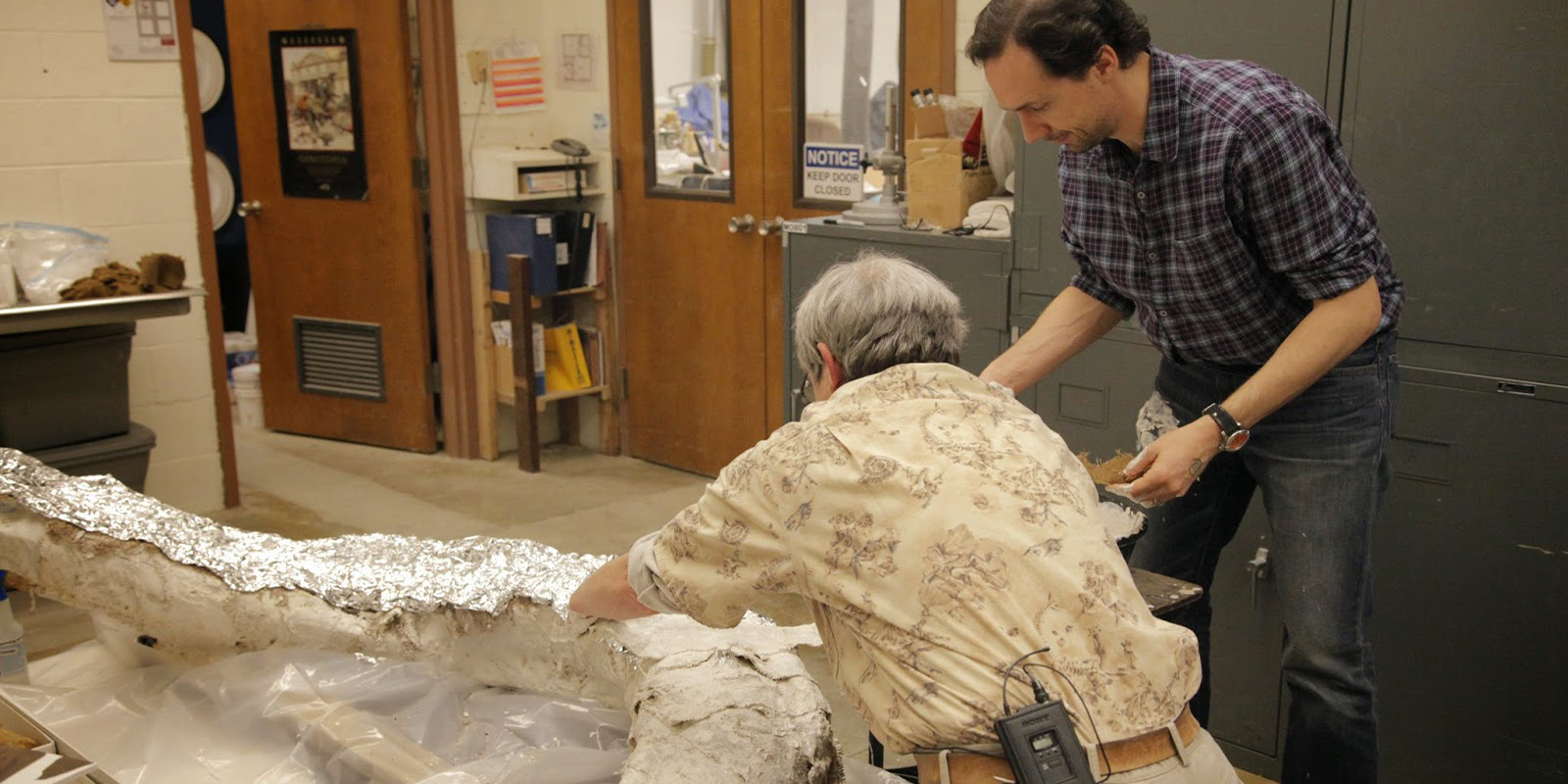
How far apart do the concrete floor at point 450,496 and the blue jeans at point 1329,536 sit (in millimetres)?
1776

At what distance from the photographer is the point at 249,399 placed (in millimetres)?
5672

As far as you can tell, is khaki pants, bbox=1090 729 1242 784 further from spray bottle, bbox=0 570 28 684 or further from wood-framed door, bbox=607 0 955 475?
wood-framed door, bbox=607 0 955 475

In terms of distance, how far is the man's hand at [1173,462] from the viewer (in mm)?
1805

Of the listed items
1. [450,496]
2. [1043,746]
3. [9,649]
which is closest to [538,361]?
[450,496]

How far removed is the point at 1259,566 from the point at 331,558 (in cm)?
170

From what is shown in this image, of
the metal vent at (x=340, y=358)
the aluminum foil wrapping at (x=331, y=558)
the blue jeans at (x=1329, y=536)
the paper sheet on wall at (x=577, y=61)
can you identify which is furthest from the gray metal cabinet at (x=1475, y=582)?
the metal vent at (x=340, y=358)

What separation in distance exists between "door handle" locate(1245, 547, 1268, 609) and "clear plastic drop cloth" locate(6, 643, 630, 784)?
1313 millimetres

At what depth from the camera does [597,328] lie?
5105 millimetres

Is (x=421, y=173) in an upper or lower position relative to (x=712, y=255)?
upper

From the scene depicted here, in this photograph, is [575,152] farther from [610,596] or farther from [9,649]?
[610,596]

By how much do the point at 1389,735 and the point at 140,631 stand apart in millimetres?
2230

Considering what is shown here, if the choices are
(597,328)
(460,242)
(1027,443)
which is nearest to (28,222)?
(460,242)

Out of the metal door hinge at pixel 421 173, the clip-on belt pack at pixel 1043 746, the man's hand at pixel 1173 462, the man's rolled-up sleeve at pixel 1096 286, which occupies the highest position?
the metal door hinge at pixel 421 173

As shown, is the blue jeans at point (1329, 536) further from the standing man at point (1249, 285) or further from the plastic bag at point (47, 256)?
the plastic bag at point (47, 256)
